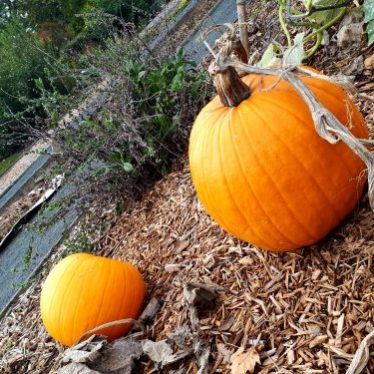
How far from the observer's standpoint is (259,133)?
137 centimetres

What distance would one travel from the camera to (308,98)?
4.00ft

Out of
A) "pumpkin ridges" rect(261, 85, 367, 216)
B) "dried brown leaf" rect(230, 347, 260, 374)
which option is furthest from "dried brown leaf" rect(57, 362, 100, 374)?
"pumpkin ridges" rect(261, 85, 367, 216)

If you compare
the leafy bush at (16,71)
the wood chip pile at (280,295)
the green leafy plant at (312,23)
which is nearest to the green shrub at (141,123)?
the green leafy plant at (312,23)

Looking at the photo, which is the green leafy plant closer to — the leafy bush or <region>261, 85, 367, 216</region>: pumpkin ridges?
<region>261, 85, 367, 216</region>: pumpkin ridges

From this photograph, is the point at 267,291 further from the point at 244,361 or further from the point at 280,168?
the point at 280,168

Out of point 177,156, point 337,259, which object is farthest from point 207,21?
point 337,259

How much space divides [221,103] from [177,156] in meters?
1.22

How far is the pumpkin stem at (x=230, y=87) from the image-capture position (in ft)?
4.63

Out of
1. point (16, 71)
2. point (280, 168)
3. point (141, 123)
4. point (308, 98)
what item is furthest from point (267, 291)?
point (16, 71)

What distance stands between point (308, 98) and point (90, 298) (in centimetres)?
115

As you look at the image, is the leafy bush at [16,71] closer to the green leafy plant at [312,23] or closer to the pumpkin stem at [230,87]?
the green leafy plant at [312,23]

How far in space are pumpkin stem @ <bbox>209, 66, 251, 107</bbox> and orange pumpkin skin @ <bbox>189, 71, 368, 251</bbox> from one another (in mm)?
24

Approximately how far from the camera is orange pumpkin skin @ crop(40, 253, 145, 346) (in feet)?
6.12

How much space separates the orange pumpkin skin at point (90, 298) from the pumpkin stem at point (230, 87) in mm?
839
